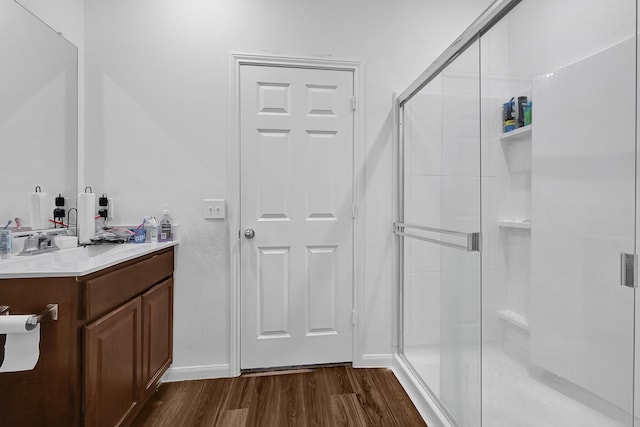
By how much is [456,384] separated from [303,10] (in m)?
2.26

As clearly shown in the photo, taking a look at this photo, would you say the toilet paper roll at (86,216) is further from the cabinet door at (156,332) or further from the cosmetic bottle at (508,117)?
the cosmetic bottle at (508,117)

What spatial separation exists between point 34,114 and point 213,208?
0.96 m

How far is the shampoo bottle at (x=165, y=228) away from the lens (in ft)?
6.29

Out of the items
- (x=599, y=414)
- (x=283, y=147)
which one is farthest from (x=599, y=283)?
(x=283, y=147)

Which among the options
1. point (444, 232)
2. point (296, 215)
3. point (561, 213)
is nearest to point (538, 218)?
point (561, 213)

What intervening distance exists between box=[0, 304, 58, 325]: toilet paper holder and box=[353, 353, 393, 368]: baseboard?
5.42 ft

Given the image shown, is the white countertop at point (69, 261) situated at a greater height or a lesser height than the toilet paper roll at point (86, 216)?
lesser

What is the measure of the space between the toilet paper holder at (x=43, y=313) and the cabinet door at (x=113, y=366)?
12 cm

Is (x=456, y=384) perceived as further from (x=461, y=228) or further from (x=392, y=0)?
(x=392, y=0)

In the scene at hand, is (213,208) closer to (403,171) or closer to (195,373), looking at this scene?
(195,373)

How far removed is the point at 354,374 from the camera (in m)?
2.05

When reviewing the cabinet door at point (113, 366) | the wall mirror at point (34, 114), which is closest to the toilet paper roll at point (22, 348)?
the cabinet door at point (113, 366)

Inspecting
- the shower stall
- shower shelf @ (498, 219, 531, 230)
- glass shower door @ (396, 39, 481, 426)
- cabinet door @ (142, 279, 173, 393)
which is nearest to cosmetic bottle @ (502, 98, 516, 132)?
the shower stall

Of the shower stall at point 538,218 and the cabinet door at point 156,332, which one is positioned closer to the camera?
the shower stall at point 538,218
